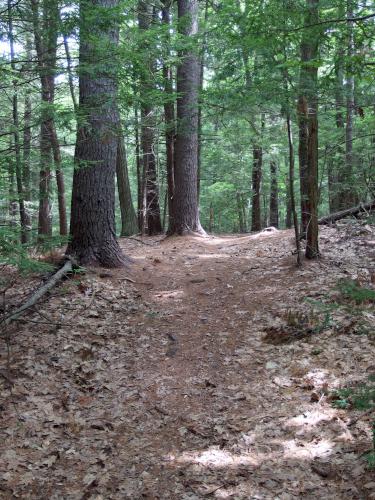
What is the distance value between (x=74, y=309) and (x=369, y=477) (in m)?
4.87

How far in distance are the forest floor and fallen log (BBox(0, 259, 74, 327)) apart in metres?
0.19

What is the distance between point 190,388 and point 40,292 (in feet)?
9.73

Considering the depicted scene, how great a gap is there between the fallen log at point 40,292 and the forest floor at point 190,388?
187 mm

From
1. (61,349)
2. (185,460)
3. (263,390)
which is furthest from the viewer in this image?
(61,349)

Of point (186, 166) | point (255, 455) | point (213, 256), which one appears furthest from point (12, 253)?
point (186, 166)

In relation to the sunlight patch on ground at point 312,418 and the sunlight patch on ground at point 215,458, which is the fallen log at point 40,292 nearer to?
the sunlight patch on ground at point 215,458

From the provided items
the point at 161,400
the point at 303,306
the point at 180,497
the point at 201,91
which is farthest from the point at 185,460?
the point at 201,91

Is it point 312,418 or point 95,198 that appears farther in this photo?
point 95,198

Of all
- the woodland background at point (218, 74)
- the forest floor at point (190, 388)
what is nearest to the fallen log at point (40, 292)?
the forest floor at point (190, 388)

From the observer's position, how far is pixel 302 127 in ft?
30.9

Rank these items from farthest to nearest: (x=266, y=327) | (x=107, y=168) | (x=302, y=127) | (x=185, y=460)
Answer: (x=302, y=127)
(x=107, y=168)
(x=266, y=327)
(x=185, y=460)

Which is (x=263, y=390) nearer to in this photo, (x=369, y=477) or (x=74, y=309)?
(x=369, y=477)

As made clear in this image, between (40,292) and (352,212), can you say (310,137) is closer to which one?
(352,212)

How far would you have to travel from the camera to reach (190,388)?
→ 5477 millimetres
